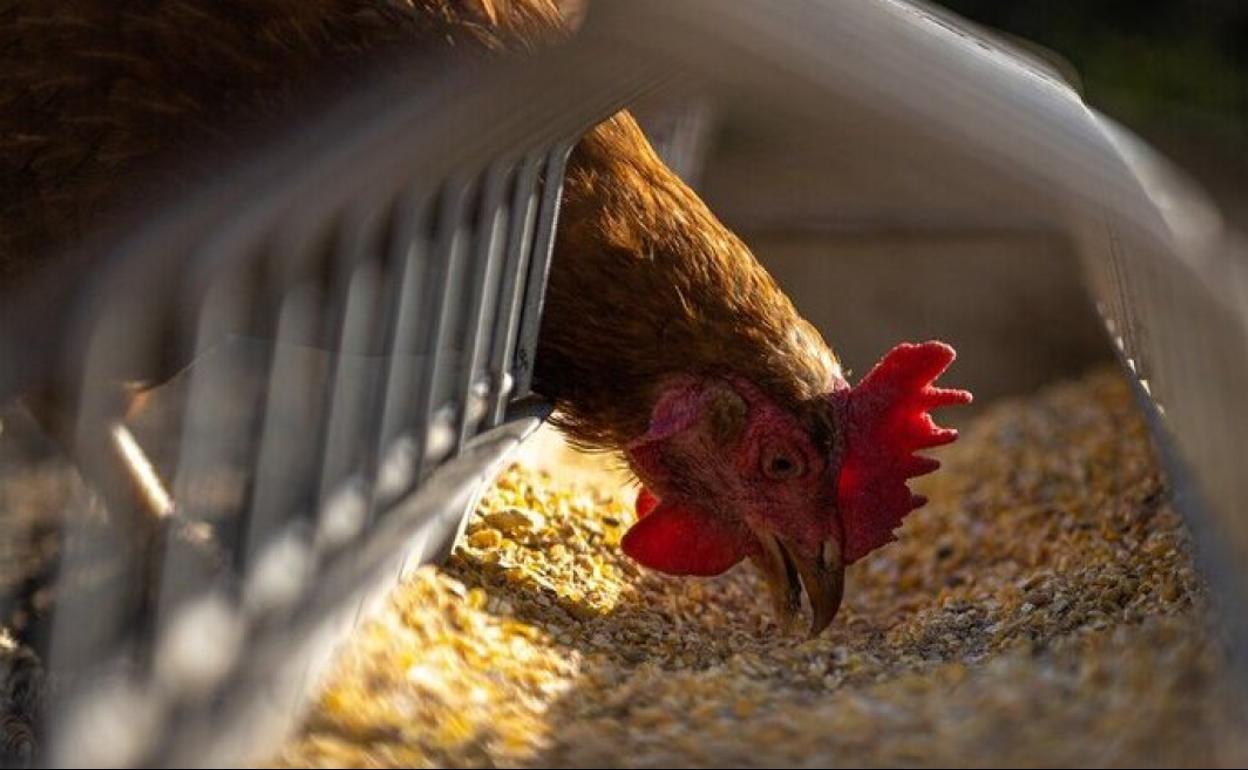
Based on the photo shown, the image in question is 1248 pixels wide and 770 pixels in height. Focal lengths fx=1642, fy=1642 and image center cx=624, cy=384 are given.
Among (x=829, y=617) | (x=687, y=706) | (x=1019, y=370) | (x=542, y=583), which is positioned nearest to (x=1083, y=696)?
(x=687, y=706)

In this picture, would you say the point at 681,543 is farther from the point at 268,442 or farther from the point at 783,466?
the point at 268,442

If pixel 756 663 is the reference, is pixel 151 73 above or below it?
above

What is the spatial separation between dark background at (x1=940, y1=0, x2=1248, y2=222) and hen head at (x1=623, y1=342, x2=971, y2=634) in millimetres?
4125

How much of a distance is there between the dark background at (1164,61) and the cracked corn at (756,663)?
143 inches

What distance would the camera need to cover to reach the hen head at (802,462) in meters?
2.71

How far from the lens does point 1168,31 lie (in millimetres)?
7848

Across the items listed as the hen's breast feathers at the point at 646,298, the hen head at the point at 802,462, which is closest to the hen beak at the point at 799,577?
the hen head at the point at 802,462

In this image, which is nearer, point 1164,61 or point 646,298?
point 646,298

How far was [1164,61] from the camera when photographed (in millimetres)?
7578

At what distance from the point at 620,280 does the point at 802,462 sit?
1.41 feet

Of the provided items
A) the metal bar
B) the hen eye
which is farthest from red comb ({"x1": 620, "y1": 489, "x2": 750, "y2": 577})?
the metal bar

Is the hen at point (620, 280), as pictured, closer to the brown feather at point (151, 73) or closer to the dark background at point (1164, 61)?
the brown feather at point (151, 73)

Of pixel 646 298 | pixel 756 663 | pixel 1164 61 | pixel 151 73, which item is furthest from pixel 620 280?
pixel 1164 61

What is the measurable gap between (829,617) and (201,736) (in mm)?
1301
